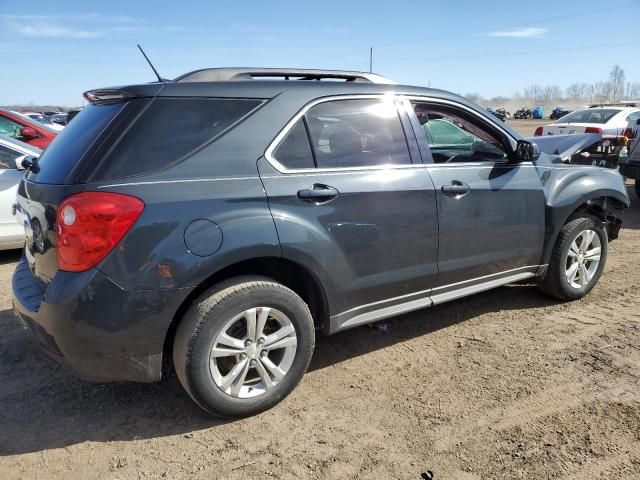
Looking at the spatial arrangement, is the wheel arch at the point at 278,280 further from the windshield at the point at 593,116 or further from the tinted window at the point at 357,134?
the windshield at the point at 593,116

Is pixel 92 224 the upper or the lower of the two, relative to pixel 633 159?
upper

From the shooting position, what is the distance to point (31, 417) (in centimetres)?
286

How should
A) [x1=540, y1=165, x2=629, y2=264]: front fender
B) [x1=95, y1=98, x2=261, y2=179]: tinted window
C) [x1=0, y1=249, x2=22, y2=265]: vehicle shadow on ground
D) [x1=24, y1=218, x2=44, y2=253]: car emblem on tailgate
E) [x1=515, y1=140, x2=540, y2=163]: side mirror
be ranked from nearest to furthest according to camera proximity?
[x1=95, y1=98, x2=261, y2=179]: tinted window → [x1=24, y1=218, x2=44, y2=253]: car emblem on tailgate → [x1=515, y1=140, x2=540, y2=163]: side mirror → [x1=540, y1=165, x2=629, y2=264]: front fender → [x1=0, y1=249, x2=22, y2=265]: vehicle shadow on ground

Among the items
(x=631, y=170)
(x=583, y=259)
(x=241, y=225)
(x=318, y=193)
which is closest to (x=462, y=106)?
(x=318, y=193)

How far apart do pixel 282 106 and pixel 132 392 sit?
194 cm

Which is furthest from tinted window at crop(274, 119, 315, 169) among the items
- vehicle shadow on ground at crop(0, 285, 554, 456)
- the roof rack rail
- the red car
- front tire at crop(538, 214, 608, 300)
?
the red car

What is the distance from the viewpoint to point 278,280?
301cm

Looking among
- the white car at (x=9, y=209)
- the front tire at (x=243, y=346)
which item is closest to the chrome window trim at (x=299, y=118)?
the front tire at (x=243, y=346)

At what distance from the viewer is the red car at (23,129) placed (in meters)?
8.01

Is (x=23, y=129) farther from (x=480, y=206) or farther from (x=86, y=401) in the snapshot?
(x=480, y=206)

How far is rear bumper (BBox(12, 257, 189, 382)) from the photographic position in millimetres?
2398

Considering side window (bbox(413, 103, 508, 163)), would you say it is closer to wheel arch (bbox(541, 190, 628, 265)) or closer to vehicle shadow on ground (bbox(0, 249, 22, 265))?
wheel arch (bbox(541, 190, 628, 265))

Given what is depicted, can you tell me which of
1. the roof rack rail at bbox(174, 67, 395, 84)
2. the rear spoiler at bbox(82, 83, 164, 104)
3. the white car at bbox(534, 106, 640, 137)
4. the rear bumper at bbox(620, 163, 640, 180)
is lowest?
the rear bumper at bbox(620, 163, 640, 180)

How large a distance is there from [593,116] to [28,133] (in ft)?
39.5
